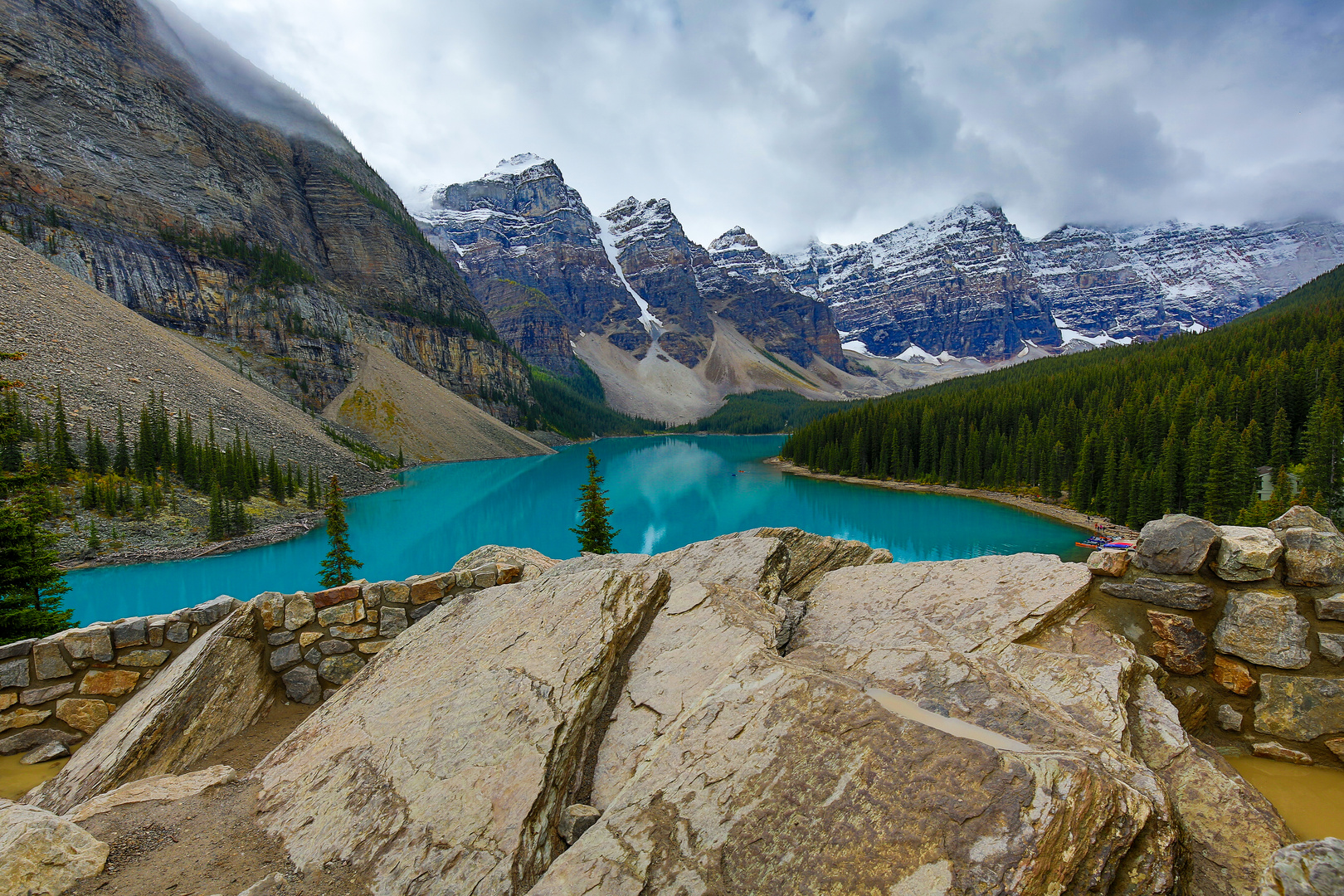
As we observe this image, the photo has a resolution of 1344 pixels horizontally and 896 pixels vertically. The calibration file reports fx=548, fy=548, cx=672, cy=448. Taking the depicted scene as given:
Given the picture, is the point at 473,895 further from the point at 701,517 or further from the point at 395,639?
the point at 701,517

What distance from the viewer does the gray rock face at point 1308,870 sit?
2.72 metres

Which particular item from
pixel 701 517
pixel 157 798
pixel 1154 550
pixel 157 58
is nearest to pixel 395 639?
pixel 157 798

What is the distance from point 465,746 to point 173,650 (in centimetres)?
575

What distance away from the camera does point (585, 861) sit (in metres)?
3.31

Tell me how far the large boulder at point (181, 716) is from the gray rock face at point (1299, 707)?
1162 centimetres

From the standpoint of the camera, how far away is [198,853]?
4.34 metres

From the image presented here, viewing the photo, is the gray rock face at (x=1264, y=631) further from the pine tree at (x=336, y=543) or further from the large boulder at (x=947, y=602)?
the pine tree at (x=336, y=543)

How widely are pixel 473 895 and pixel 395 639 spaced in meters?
3.87

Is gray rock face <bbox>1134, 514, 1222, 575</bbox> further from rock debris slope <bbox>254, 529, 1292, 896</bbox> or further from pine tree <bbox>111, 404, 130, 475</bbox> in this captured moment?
pine tree <bbox>111, 404, 130, 475</bbox>

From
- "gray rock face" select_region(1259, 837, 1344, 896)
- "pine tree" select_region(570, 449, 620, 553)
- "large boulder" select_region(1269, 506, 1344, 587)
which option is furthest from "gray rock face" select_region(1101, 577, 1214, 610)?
"pine tree" select_region(570, 449, 620, 553)

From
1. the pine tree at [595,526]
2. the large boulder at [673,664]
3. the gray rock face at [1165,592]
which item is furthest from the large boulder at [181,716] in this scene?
the pine tree at [595,526]

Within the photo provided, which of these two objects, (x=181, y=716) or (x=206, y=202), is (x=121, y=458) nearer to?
(x=181, y=716)

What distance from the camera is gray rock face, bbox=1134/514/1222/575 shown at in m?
6.25

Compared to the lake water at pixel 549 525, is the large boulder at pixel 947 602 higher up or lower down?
higher up
